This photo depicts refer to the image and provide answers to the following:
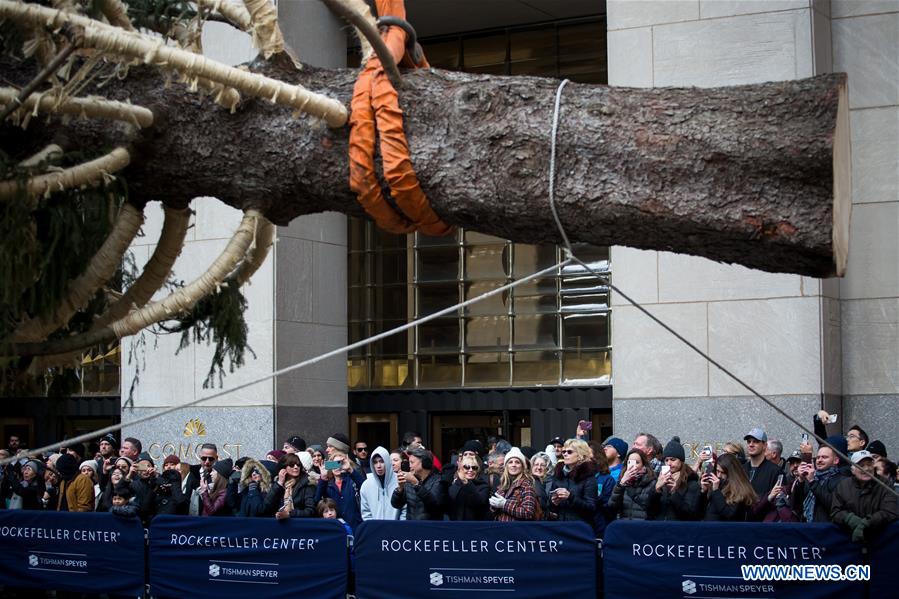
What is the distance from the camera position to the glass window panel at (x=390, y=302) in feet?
70.6

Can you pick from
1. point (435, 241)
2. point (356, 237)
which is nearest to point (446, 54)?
point (435, 241)

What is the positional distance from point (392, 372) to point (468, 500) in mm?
9500

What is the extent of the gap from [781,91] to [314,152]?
2.24m

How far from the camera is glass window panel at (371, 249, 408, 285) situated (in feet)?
70.9

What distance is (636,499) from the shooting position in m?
11.3

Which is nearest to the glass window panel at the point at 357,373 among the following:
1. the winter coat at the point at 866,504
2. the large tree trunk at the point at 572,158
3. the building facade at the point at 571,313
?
the building facade at the point at 571,313

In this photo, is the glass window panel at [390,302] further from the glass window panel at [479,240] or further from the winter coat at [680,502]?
the winter coat at [680,502]

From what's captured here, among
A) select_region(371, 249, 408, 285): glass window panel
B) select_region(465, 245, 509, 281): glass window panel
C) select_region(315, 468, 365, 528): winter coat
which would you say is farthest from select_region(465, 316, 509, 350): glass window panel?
select_region(315, 468, 365, 528): winter coat

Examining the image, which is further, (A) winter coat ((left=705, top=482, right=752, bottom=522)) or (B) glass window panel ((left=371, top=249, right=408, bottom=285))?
(B) glass window panel ((left=371, top=249, right=408, bottom=285))

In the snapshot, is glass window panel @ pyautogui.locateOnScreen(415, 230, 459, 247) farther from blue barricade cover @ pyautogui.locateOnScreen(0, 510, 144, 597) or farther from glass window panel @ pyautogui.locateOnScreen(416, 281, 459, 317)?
blue barricade cover @ pyautogui.locateOnScreen(0, 510, 144, 597)

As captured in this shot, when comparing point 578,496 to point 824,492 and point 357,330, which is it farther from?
point 357,330

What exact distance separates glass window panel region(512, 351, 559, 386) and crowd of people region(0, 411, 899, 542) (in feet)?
17.0

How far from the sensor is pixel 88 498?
15023 mm

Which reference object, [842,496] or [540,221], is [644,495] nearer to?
[842,496]
